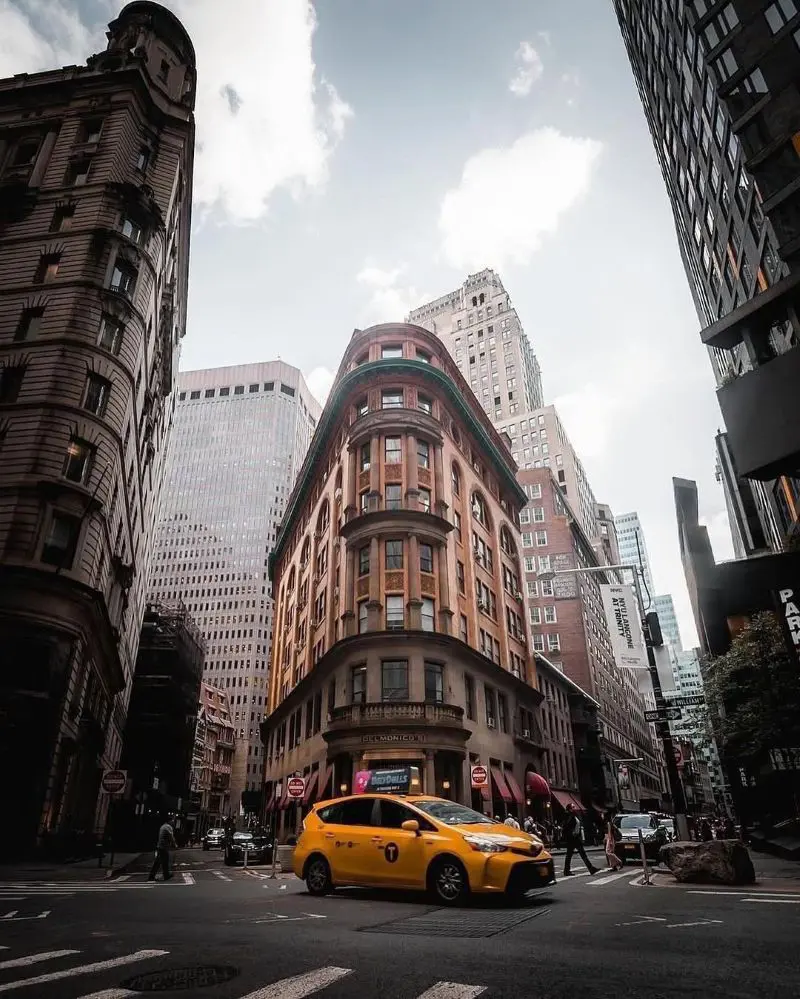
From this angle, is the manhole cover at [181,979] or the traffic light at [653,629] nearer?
the manhole cover at [181,979]

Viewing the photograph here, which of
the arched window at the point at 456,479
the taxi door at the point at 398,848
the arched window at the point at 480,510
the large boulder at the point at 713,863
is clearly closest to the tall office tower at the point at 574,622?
the arched window at the point at 480,510

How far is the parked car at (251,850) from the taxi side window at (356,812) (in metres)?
18.1

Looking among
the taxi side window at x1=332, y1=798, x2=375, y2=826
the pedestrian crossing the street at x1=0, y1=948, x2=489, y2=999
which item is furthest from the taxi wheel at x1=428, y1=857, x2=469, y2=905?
the pedestrian crossing the street at x1=0, y1=948, x2=489, y2=999

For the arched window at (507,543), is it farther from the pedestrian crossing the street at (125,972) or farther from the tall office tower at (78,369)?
the pedestrian crossing the street at (125,972)

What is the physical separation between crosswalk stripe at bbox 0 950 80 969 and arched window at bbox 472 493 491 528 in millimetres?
40035

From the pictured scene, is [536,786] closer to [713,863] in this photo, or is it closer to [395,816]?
[713,863]

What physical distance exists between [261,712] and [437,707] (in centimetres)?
13852

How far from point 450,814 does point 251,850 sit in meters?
20.3

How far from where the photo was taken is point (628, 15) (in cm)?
4506

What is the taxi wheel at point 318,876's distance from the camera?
461 inches

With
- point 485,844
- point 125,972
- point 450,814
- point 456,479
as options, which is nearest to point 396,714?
point 456,479

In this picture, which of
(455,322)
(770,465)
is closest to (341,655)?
(770,465)

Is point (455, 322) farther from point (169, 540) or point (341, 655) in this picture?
point (341, 655)

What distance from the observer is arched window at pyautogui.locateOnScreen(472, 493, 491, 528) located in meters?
45.7
